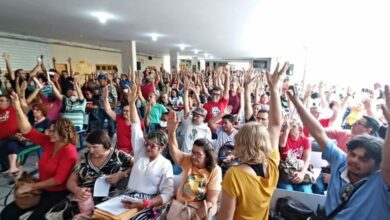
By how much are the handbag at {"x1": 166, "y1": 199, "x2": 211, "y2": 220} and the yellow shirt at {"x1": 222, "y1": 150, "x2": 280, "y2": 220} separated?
56 cm

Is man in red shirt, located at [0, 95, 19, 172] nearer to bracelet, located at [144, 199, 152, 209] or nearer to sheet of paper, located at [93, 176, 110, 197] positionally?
sheet of paper, located at [93, 176, 110, 197]

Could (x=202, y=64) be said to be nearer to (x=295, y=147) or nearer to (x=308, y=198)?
(x=295, y=147)

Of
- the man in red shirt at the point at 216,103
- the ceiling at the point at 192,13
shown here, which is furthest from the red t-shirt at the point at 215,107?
the ceiling at the point at 192,13

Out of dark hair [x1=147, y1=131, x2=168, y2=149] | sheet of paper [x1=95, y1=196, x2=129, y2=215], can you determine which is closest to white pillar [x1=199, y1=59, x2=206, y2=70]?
dark hair [x1=147, y1=131, x2=168, y2=149]

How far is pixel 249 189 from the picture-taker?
4.11ft

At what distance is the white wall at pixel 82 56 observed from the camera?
980 cm

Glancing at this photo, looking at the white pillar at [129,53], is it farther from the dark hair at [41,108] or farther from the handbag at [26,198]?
the handbag at [26,198]

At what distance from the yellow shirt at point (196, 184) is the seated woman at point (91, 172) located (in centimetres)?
60

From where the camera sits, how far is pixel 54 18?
5344 mm

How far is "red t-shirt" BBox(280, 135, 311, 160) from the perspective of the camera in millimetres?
2736

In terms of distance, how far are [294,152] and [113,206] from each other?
1.93 meters

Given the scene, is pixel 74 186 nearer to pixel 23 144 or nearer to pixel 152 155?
pixel 152 155

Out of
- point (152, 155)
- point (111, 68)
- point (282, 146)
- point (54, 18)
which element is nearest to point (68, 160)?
point (152, 155)

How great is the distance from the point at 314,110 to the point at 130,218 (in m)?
3.04
